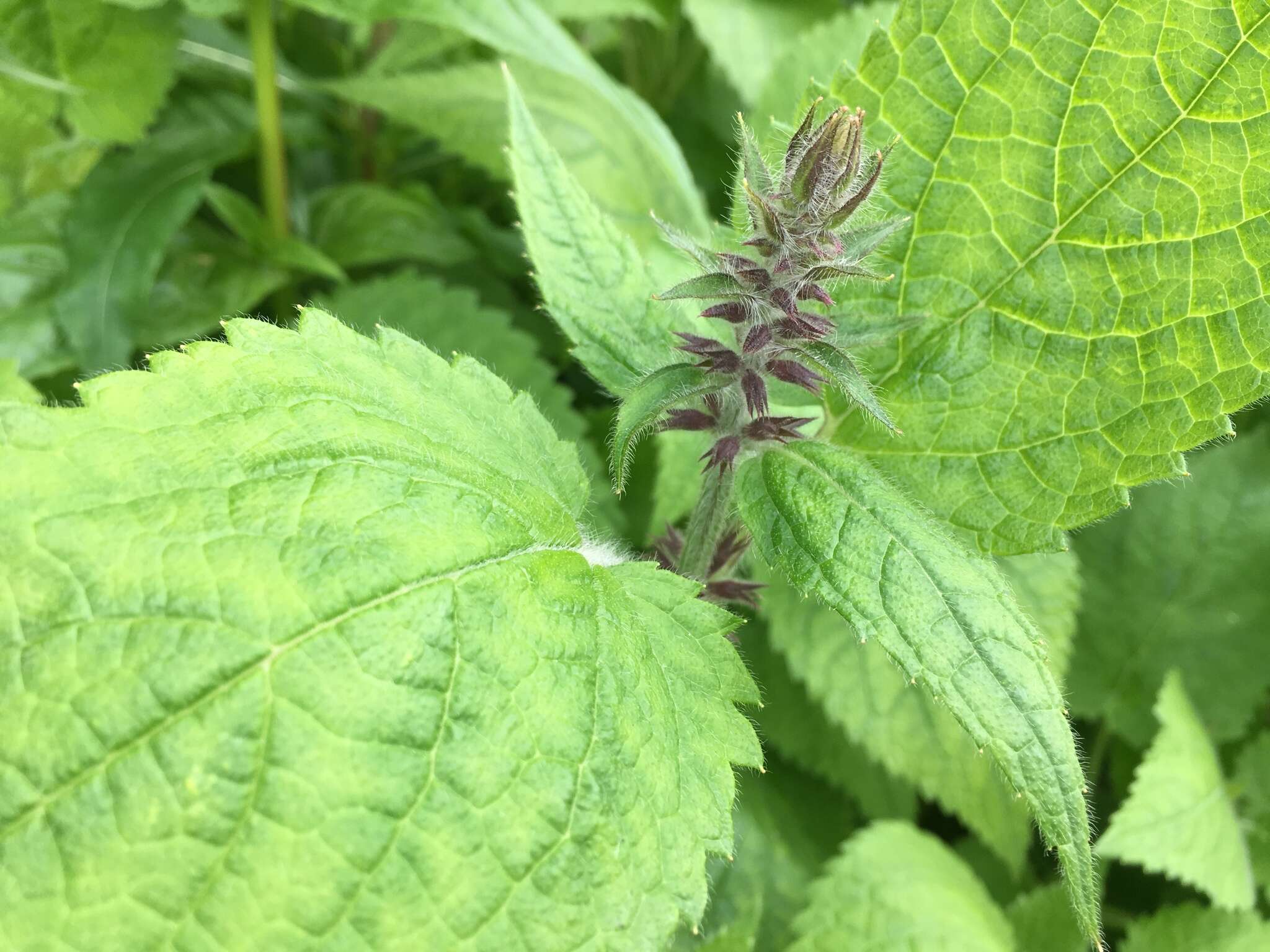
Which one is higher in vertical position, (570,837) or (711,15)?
(711,15)

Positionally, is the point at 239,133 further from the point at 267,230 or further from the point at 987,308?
the point at 987,308

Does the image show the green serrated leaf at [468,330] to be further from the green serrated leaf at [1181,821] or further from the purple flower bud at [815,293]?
the green serrated leaf at [1181,821]

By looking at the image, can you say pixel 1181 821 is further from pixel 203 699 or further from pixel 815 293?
pixel 203 699

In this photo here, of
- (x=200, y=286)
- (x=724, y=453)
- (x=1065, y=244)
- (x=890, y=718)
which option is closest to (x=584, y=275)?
(x=724, y=453)

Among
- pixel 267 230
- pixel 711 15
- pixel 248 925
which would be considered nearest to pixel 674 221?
pixel 711 15

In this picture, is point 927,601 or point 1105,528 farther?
point 1105,528

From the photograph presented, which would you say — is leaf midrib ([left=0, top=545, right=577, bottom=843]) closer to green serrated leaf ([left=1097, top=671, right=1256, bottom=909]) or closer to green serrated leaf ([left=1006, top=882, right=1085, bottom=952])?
green serrated leaf ([left=1097, top=671, right=1256, bottom=909])
